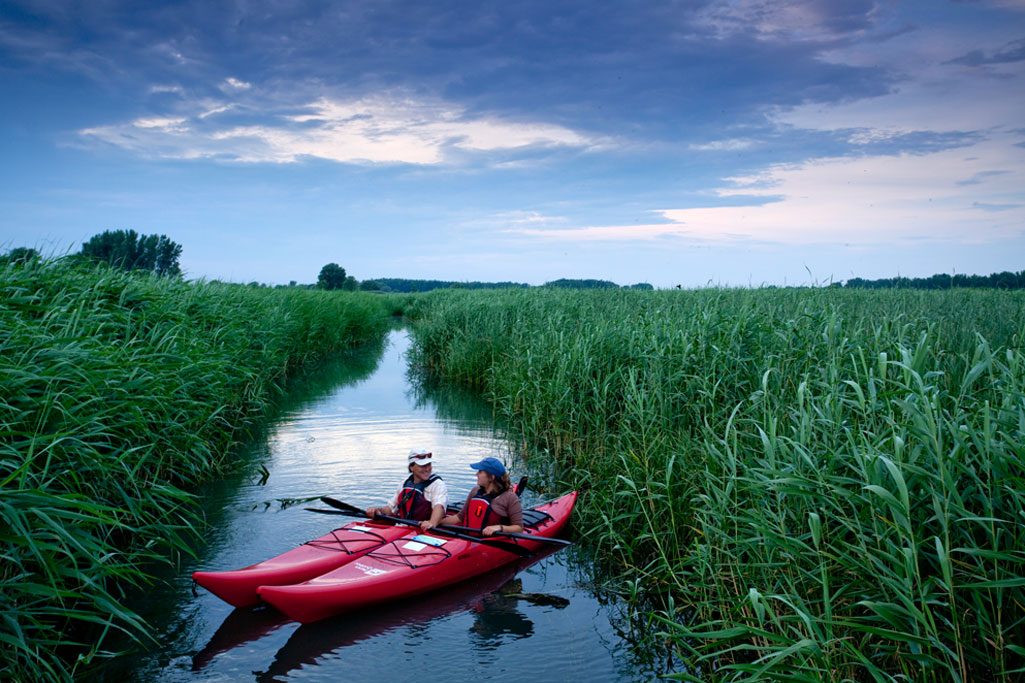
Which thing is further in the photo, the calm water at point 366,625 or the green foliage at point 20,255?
the green foliage at point 20,255

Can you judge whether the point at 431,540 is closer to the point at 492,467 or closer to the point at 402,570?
the point at 402,570

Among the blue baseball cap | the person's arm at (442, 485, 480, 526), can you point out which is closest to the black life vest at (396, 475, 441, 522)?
the person's arm at (442, 485, 480, 526)

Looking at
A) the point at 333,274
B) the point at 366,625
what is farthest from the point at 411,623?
the point at 333,274

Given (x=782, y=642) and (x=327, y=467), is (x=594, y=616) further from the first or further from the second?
(x=327, y=467)

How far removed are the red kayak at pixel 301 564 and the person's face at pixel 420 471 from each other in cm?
47

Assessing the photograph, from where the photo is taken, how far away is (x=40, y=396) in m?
4.32

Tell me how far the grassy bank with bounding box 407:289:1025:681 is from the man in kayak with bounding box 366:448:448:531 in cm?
138

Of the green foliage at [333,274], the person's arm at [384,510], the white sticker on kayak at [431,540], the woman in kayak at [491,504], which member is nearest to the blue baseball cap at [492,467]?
the woman in kayak at [491,504]

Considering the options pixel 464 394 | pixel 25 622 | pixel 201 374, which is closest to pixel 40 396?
pixel 25 622

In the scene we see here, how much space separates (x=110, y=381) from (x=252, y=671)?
2.49 metres

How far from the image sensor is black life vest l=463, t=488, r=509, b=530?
5492 millimetres

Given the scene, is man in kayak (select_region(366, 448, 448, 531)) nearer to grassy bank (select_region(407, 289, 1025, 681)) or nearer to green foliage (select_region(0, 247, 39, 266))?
grassy bank (select_region(407, 289, 1025, 681))

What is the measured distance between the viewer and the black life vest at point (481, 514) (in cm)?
549

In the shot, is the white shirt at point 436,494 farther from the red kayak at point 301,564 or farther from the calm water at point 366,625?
the calm water at point 366,625
